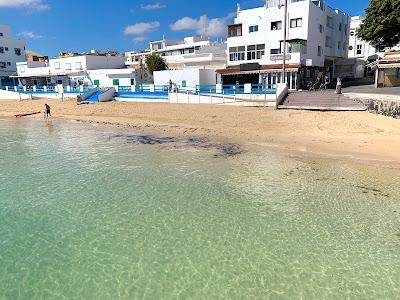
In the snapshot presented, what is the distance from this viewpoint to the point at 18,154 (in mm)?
20016

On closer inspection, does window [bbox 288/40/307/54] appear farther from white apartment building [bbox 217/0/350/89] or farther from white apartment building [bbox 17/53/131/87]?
white apartment building [bbox 17/53/131/87]

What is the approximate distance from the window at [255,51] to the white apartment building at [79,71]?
20.5 metres

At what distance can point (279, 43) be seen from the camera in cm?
4384

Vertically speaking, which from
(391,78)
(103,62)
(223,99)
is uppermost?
(103,62)

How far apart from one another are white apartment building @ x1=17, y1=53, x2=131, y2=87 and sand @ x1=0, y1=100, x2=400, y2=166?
66.0 feet

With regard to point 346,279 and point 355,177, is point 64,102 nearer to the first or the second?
point 355,177

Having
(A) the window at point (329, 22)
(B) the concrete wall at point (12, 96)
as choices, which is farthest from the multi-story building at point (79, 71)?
(A) the window at point (329, 22)

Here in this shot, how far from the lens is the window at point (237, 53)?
47656 millimetres

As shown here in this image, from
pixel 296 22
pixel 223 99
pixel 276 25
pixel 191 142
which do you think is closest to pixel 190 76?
Result: pixel 223 99

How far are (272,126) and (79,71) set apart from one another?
47.4 metres

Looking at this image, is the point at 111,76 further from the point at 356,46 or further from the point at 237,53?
the point at 356,46

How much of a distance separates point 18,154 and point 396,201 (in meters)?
20.3

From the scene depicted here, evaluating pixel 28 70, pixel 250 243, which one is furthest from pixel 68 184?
pixel 28 70

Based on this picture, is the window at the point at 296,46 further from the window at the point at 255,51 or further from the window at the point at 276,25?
the window at the point at 255,51
